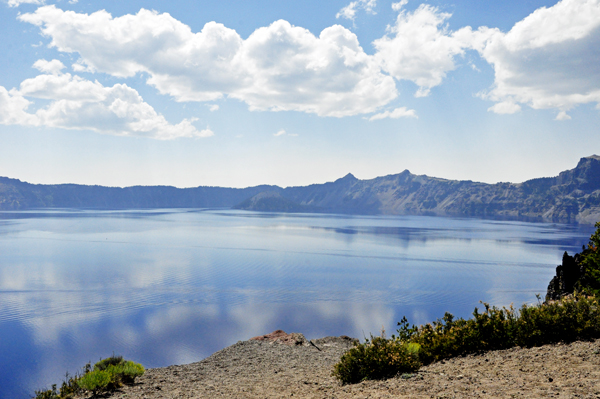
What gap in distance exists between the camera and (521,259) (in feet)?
303

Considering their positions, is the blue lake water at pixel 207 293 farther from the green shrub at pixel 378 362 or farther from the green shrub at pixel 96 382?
the green shrub at pixel 378 362

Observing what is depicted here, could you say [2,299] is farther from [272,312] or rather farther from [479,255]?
[479,255]

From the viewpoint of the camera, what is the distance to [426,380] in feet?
33.6

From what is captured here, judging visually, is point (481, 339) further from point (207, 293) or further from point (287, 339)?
point (207, 293)

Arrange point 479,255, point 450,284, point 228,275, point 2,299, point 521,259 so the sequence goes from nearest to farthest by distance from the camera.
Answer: point 2,299 < point 450,284 < point 228,275 < point 521,259 < point 479,255

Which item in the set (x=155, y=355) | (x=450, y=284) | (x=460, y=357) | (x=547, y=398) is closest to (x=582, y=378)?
(x=547, y=398)

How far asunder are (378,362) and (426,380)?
5.23ft

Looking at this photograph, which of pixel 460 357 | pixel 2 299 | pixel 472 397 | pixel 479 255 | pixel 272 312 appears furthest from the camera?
pixel 479 255

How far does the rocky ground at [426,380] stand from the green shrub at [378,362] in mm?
417

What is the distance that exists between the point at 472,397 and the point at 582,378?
266 cm

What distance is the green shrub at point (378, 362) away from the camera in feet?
37.0

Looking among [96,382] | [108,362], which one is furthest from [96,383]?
[108,362]

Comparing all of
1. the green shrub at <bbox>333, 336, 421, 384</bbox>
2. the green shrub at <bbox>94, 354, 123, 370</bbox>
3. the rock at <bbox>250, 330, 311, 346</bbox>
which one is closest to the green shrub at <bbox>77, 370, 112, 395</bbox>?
the green shrub at <bbox>94, 354, 123, 370</bbox>

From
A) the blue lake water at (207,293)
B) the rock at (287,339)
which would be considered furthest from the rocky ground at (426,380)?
the blue lake water at (207,293)
